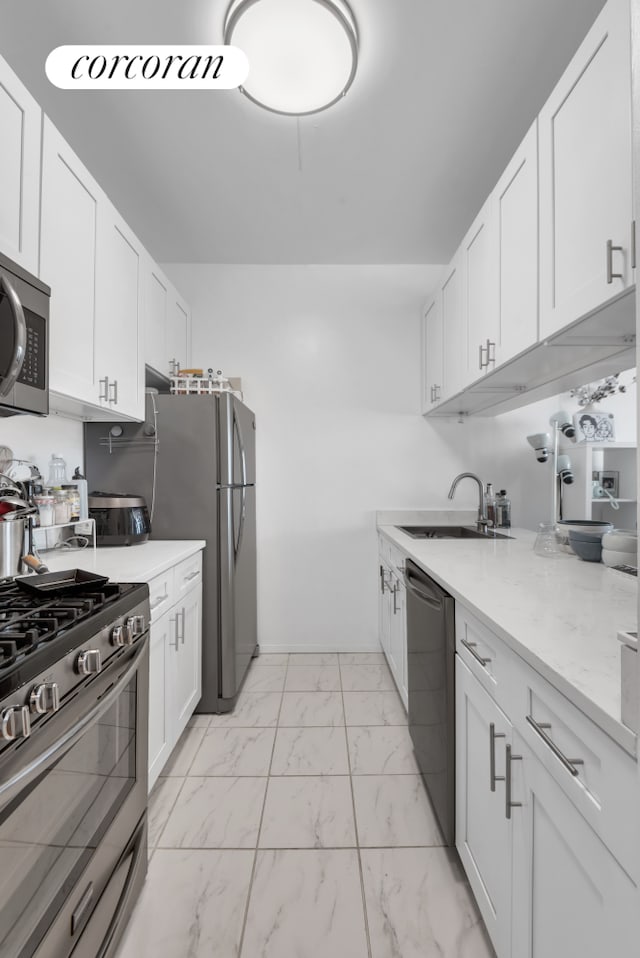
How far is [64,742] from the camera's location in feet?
3.04

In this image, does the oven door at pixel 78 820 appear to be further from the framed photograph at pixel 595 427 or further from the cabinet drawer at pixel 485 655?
the framed photograph at pixel 595 427

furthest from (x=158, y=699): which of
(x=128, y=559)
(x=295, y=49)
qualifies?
(x=295, y=49)

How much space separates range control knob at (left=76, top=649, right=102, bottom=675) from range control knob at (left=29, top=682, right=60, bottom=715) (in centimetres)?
8

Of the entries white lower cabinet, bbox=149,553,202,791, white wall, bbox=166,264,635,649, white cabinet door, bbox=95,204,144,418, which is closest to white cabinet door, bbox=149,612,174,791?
white lower cabinet, bbox=149,553,202,791

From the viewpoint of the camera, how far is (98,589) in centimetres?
132

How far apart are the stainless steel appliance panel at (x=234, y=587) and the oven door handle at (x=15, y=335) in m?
1.29

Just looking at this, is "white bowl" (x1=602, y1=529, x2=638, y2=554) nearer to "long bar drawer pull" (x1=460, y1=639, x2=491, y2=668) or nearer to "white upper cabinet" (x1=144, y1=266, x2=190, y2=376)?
"long bar drawer pull" (x1=460, y1=639, x2=491, y2=668)

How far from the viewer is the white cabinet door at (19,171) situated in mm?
1307

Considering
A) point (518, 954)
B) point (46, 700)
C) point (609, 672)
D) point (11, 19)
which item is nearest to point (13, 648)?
point (46, 700)

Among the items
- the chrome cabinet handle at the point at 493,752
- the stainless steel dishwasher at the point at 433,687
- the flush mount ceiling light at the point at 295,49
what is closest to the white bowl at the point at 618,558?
the stainless steel dishwasher at the point at 433,687

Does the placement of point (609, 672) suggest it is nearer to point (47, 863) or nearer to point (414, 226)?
point (47, 863)

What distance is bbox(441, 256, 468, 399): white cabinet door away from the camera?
7.80ft

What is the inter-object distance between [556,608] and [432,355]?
213 centimetres

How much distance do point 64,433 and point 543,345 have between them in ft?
6.80
